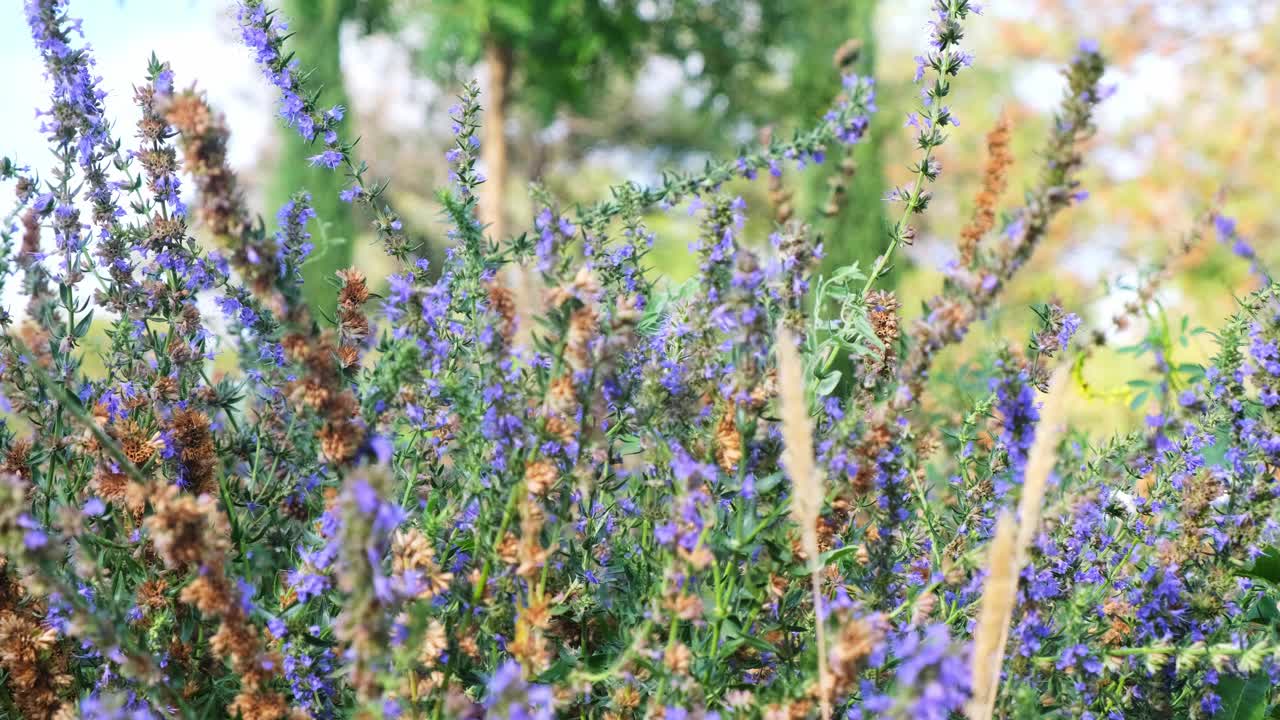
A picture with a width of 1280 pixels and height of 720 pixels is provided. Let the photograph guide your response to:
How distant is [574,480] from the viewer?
1.46 meters

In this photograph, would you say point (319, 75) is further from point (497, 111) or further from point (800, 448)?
point (800, 448)

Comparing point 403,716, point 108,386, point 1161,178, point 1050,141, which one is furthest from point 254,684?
point 1161,178

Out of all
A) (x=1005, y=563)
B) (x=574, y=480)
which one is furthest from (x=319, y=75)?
(x=1005, y=563)

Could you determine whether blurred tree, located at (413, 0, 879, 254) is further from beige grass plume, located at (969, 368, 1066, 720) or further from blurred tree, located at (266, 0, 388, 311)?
beige grass plume, located at (969, 368, 1066, 720)

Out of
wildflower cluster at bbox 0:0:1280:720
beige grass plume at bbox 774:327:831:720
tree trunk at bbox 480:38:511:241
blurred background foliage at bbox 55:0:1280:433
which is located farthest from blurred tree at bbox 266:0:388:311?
beige grass plume at bbox 774:327:831:720

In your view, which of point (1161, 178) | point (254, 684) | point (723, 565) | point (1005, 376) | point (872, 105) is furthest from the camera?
point (1161, 178)

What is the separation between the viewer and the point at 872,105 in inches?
81.0

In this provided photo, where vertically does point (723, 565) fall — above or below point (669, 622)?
above

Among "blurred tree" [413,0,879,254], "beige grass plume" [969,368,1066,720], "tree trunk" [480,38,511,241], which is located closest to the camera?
"beige grass plume" [969,368,1066,720]

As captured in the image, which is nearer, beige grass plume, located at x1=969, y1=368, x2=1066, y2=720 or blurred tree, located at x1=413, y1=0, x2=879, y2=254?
beige grass plume, located at x1=969, y1=368, x2=1066, y2=720

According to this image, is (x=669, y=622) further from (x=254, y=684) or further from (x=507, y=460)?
(x=254, y=684)

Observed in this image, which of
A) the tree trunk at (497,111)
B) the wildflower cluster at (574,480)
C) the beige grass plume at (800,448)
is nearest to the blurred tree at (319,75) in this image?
the tree trunk at (497,111)

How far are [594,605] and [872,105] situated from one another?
102cm

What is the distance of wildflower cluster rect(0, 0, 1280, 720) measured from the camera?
1.27 meters
